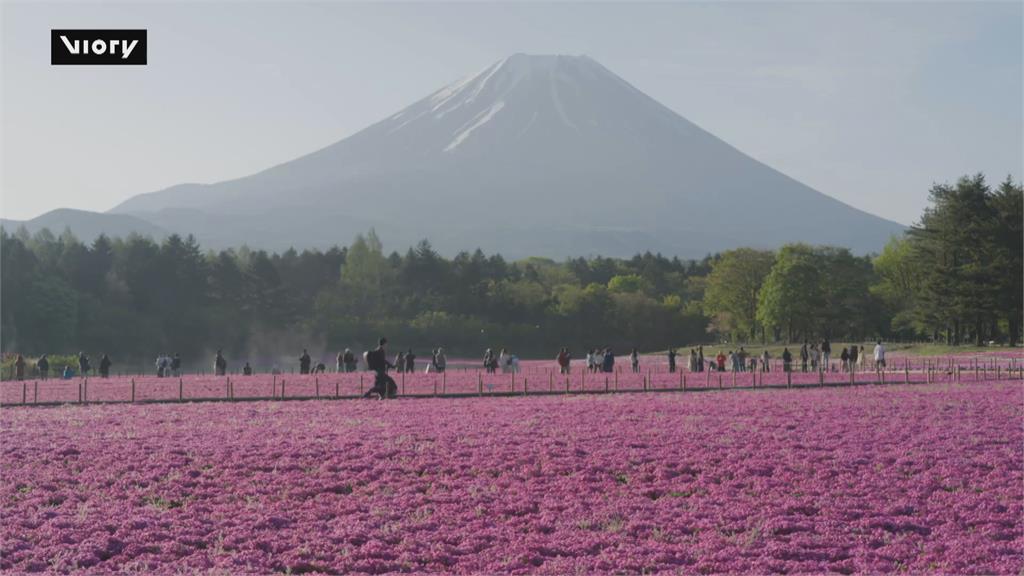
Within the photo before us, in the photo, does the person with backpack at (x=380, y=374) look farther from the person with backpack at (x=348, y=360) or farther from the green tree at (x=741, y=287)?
A: the green tree at (x=741, y=287)

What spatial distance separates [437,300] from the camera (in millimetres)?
124938

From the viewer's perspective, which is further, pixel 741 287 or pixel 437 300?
pixel 437 300

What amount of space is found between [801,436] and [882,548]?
33.2 feet

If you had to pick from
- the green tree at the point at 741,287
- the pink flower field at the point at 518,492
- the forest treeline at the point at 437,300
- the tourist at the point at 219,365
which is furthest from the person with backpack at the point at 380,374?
the green tree at the point at 741,287

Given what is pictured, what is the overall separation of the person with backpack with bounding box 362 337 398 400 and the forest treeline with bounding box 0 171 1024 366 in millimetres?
57503

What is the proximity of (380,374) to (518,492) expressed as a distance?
58.4 feet

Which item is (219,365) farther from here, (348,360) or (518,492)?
(518,492)

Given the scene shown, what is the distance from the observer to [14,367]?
208ft

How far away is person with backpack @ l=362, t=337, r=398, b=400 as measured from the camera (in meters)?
35.8

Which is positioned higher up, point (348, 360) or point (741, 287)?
point (741, 287)

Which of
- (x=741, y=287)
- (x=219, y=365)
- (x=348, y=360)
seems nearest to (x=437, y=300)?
(x=741, y=287)

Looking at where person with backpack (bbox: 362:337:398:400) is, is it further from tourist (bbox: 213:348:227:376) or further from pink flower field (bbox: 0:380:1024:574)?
tourist (bbox: 213:348:227:376)

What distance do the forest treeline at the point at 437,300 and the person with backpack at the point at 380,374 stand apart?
5750 cm

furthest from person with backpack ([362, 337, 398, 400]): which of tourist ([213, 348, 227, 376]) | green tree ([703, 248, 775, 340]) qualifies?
green tree ([703, 248, 775, 340])
